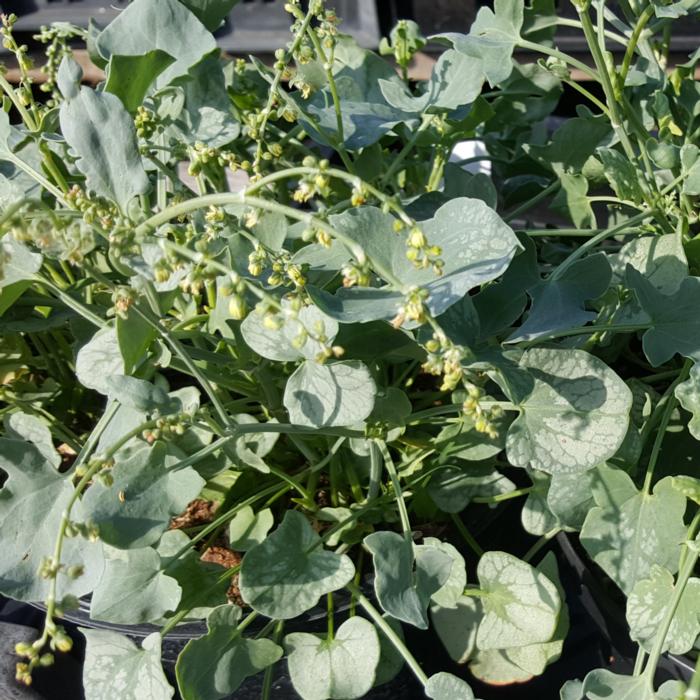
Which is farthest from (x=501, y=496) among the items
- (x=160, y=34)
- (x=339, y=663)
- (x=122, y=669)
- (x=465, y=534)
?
(x=160, y=34)

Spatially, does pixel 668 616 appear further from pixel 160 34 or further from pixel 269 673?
pixel 160 34

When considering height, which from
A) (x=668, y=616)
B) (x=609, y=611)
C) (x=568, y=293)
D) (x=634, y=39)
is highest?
(x=634, y=39)

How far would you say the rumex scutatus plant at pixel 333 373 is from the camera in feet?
1.49

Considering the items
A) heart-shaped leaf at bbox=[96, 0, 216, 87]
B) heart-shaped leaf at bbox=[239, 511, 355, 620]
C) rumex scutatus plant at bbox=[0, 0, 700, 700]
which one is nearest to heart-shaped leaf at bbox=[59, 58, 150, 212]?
rumex scutatus plant at bbox=[0, 0, 700, 700]

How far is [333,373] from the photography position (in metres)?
0.49

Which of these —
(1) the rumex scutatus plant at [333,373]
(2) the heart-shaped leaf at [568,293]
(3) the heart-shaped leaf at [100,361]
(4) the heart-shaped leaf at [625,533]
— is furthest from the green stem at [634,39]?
(3) the heart-shaped leaf at [100,361]

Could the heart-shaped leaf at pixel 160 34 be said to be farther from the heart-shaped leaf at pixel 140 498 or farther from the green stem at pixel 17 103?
the heart-shaped leaf at pixel 140 498

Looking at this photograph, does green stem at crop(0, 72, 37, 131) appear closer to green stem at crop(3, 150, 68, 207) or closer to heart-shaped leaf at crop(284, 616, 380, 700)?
green stem at crop(3, 150, 68, 207)

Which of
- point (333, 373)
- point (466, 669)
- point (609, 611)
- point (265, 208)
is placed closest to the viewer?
point (265, 208)

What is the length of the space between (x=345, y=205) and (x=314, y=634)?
0.92 feet

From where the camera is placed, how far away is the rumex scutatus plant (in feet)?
1.49

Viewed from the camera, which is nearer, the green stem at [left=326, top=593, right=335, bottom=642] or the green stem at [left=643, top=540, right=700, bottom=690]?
the green stem at [left=643, top=540, right=700, bottom=690]

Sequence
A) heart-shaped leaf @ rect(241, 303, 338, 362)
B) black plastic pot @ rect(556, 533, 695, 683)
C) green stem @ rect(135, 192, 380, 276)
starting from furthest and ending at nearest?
black plastic pot @ rect(556, 533, 695, 683)
heart-shaped leaf @ rect(241, 303, 338, 362)
green stem @ rect(135, 192, 380, 276)

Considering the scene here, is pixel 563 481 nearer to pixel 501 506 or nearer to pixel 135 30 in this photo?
pixel 501 506
